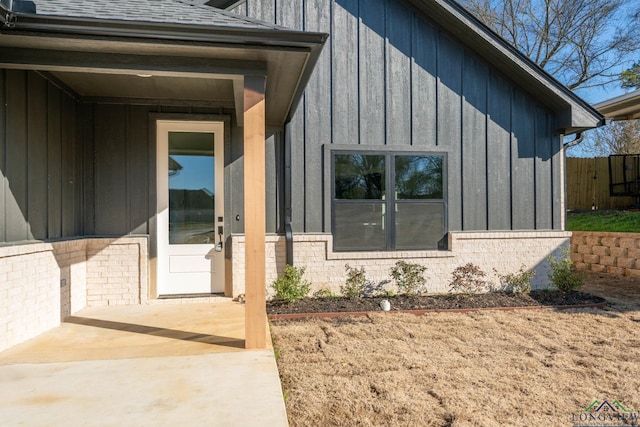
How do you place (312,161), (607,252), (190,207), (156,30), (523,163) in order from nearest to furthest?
(156,30)
(190,207)
(312,161)
(523,163)
(607,252)

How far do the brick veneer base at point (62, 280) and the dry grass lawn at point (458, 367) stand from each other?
84.4 inches

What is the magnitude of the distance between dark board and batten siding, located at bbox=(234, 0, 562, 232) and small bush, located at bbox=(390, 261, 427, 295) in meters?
0.92

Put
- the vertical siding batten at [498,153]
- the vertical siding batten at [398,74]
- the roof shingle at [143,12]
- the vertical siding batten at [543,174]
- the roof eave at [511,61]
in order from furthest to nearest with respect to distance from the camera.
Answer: the vertical siding batten at [543,174], the vertical siding batten at [498,153], the vertical siding batten at [398,74], the roof eave at [511,61], the roof shingle at [143,12]

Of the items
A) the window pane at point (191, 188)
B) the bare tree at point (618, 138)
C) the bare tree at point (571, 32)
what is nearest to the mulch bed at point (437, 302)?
the window pane at point (191, 188)

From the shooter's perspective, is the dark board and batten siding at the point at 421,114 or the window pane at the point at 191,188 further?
the dark board and batten siding at the point at 421,114

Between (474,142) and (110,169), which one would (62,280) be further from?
(474,142)

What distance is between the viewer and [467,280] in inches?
236

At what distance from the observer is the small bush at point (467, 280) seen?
5.97 metres

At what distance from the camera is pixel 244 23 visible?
355cm

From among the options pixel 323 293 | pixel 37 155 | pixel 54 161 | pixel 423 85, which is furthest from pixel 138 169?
pixel 423 85

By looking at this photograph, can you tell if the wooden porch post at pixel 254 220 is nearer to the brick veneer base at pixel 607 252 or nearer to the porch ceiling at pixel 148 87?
the porch ceiling at pixel 148 87

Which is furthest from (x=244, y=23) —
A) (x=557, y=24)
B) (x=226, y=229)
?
(x=557, y=24)

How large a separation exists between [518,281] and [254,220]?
→ 4.48 m

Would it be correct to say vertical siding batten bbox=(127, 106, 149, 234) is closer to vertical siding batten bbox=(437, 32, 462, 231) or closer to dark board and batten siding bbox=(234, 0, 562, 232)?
dark board and batten siding bbox=(234, 0, 562, 232)
